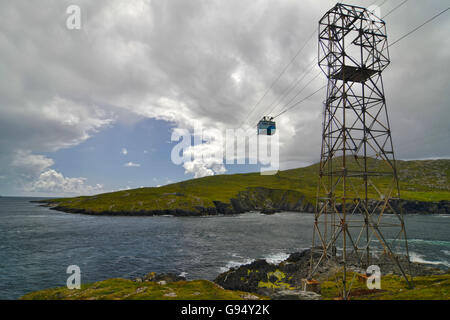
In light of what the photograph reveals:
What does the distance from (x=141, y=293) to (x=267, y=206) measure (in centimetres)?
16782

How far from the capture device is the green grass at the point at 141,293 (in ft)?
81.5

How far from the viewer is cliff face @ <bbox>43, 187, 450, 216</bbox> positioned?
143500 mm

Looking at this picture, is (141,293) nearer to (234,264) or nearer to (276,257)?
(234,264)

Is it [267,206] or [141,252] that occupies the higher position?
[141,252]

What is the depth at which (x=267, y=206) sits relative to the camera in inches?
7352

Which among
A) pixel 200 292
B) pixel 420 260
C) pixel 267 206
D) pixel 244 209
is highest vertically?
pixel 200 292

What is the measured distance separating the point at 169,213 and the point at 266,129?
120 meters

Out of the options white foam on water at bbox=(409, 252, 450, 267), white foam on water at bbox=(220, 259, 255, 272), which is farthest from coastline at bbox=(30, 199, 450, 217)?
white foam on water at bbox=(409, 252, 450, 267)

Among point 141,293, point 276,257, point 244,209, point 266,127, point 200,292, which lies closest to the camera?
point 141,293

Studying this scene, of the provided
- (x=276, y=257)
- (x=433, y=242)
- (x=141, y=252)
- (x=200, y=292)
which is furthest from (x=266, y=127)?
(x=433, y=242)

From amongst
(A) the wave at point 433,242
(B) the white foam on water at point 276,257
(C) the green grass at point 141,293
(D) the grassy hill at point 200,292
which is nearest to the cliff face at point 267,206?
(A) the wave at point 433,242

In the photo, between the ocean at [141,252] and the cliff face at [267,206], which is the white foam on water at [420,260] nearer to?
the ocean at [141,252]

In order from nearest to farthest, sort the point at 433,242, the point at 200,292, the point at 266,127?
the point at 200,292, the point at 266,127, the point at 433,242

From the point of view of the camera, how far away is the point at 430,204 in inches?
6526
